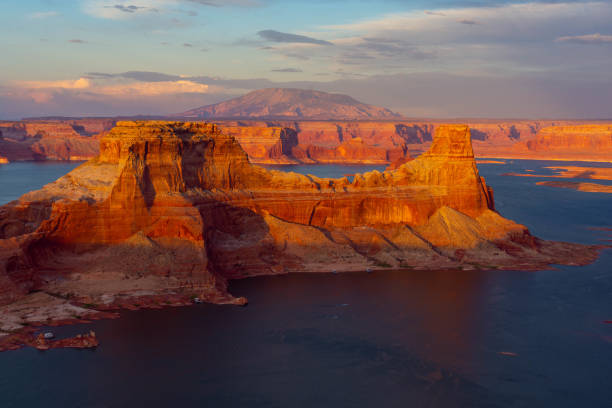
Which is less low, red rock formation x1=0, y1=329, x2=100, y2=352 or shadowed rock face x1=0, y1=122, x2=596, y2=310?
shadowed rock face x1=0, y1=122, x2=596, y2=310

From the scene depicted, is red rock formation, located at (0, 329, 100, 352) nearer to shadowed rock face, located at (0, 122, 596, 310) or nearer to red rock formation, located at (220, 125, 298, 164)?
shadowed rock face, located at (0, 122, 596, 310)

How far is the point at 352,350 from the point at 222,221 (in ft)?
58.3

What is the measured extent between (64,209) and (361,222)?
23.1 metres

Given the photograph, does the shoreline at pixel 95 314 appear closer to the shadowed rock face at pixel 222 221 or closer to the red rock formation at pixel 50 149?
the shadowed rock face at pixel 222 221

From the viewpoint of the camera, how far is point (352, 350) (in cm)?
3234

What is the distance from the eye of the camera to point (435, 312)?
127 feet

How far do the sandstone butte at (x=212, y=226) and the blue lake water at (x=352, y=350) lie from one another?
260cm

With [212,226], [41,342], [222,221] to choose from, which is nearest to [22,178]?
[222,221]

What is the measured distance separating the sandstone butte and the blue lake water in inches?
102

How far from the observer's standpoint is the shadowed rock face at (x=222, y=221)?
39.2m

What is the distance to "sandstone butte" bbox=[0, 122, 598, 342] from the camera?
38250 millimetres

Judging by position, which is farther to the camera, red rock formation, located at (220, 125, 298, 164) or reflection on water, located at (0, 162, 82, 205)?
red rock formation, located at (220, 125, 298, 164)

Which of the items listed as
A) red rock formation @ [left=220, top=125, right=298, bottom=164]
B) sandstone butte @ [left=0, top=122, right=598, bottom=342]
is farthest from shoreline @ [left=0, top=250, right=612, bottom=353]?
red rock formation @ [left=220, top=125, right=298, bottom=164]

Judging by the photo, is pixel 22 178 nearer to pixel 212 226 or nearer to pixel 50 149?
pixel 50 149
